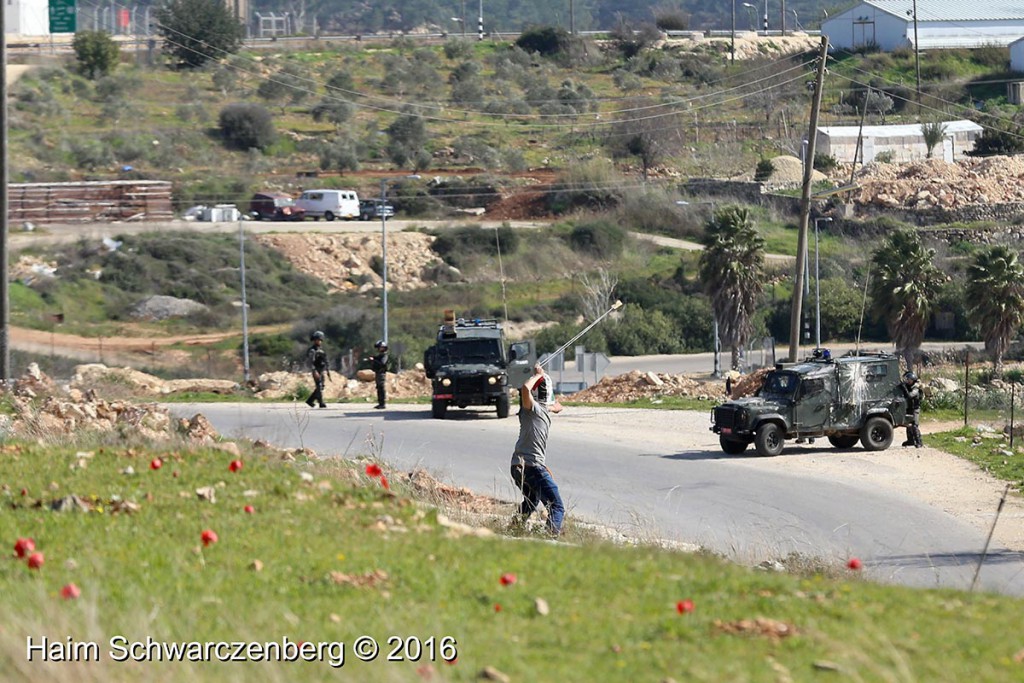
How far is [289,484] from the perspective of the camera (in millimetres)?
10812

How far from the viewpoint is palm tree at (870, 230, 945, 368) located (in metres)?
45.8

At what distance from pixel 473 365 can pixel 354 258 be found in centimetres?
3795

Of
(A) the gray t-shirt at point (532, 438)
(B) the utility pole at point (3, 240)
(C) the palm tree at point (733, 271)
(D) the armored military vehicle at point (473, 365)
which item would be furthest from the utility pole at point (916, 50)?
(A) the gray t-shirt at point (532, 438)

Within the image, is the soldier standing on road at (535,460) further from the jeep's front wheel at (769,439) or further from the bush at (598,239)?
the bush at (598,239)

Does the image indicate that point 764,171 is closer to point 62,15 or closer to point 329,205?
point 329,205

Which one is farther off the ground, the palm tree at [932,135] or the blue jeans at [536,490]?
the palm tree at [932,135]

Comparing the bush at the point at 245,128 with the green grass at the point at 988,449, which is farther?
the bush at the point at 245,128

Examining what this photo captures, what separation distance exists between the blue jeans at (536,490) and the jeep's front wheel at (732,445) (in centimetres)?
1084

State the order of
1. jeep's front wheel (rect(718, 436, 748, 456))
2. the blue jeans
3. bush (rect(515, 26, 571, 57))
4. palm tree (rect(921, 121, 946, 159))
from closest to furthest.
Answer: the blue jeans, jeep's front wheel (rect(718, 436, 748, 456)), palm tree (rect(921, 121, 946, 159)), bush (rect(515, 26, 571, 57))

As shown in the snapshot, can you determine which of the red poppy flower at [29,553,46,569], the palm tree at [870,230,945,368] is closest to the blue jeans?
the red poppy flower at [29,553,46,569]

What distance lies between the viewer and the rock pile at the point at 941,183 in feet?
254

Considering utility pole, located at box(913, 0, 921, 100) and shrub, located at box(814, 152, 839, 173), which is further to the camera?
utility pole, located at box(913, 0, 921, 100)

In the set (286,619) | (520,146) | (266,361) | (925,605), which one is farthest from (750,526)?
(520,146)

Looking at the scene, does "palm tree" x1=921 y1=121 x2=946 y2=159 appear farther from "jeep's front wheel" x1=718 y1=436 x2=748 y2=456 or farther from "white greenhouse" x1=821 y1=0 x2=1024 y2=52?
"jeep's front wheel" x1=718 y1=436 x2=748 y2=456
